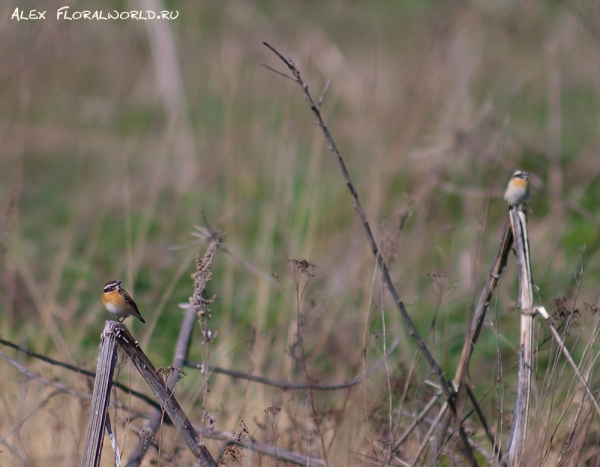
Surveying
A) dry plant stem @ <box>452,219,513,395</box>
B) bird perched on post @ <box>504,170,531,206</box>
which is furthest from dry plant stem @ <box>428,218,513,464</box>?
bird perched on post @ <box>504,170,531,206</box>

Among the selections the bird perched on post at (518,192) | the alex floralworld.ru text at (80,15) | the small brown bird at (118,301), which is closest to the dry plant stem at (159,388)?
the small brown bird at (118,301)

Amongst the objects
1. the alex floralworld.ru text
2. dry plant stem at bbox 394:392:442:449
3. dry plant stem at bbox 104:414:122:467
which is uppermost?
the alex floralworld.ru text

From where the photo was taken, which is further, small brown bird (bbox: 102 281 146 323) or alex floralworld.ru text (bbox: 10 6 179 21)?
alex floralworld.ru text (bbox: 10 6 179 21)

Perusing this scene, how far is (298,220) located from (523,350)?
8.23 feet

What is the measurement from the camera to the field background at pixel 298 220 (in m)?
2.72

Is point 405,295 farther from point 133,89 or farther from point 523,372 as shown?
point 133,89

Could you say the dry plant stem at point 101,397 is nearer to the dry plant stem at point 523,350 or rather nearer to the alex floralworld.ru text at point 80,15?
the dry plant stem at point 523,350

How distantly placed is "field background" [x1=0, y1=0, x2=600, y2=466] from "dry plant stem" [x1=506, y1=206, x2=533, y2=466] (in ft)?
0.27

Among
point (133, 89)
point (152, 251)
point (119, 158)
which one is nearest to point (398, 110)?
point (152, 251)

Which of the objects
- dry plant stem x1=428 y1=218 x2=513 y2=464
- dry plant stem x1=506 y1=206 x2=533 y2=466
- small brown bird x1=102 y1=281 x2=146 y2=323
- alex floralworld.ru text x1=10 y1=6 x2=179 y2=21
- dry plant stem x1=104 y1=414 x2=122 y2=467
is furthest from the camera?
alex floralworld.ru text x1=10 y1=6 x2=179 y2=21

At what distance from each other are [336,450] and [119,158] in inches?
200

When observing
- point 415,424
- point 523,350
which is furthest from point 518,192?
point 415,424

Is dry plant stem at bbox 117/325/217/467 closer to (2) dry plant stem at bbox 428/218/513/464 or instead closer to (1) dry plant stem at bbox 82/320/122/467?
(1) dry plant stem at bbox 82/320/122/467

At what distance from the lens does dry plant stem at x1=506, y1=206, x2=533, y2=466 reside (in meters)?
1.90
